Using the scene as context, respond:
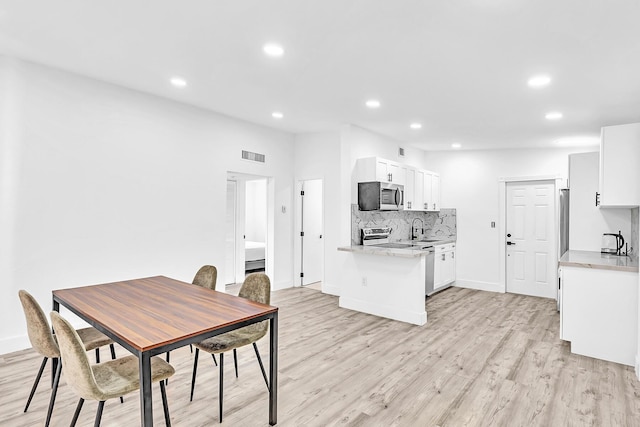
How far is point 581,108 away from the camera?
4184mm

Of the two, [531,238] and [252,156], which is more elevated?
[252,156]

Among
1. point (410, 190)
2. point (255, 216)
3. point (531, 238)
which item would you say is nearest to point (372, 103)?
point (410, 190)

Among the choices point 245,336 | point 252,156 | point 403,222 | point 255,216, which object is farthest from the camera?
point 255,216

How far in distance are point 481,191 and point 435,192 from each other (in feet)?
2.75

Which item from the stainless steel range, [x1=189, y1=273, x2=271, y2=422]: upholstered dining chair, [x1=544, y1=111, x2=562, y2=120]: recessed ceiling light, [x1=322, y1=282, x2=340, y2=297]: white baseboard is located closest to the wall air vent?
the stainless steel range

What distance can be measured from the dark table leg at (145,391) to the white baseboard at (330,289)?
14.2 feet

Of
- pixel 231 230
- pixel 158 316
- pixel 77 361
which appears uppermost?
pixel 231 230

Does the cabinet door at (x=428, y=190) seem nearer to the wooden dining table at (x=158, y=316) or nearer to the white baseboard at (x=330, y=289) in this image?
the white baseboard at (x=330, y=289)

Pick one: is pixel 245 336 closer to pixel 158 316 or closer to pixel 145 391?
pixel 158 316

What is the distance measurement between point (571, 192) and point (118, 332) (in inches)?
213

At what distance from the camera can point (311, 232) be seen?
659cm

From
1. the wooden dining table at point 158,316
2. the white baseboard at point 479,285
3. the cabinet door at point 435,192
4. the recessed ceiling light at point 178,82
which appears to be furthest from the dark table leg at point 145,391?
the white baseboard at point 479,285

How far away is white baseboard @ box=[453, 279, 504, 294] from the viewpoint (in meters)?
6.47

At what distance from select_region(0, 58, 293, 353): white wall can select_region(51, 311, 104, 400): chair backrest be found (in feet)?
7.36
